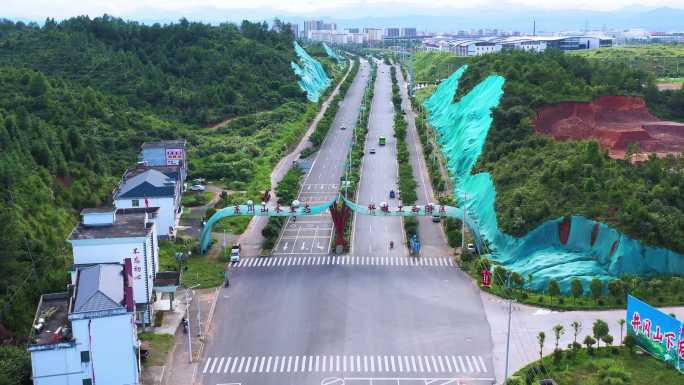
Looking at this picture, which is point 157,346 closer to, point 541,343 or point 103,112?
point 541,343

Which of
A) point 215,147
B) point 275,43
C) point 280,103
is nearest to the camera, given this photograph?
point 215,147

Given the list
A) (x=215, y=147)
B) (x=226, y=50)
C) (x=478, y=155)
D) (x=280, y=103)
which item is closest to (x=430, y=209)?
(x=478, y=155)

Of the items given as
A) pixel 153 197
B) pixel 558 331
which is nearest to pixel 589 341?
pixel 558 331

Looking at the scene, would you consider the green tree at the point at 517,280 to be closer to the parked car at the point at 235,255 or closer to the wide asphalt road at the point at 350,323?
the wide asphalt road at the point at 350,323

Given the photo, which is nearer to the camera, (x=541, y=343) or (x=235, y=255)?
(x=541, y=343)

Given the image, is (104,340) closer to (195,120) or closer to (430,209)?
(430,209)

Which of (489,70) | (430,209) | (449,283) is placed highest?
(489,70)
